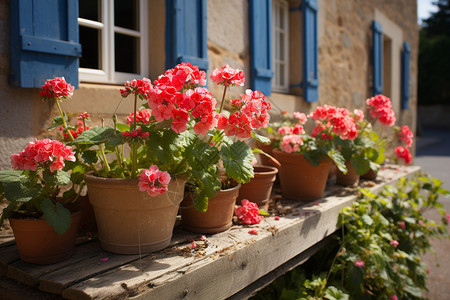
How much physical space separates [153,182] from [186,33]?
1435 millimetres

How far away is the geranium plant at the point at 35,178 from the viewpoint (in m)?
1.39

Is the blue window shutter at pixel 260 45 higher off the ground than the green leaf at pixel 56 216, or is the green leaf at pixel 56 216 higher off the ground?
the blue window shutter at pixel 260 45

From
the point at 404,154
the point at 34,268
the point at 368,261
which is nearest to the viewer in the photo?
the point at 34,268

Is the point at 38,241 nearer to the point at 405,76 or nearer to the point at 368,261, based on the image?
the point at 368,261

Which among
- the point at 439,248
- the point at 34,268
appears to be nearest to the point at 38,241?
the point at 34,268

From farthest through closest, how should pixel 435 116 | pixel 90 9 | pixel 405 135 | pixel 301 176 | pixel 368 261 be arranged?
pixel 435 116 < pixel 405 135 < pixel 301 176 < pixel 368 261 < pixel 90 9

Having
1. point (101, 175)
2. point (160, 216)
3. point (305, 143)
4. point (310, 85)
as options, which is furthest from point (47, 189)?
point (310, 85)

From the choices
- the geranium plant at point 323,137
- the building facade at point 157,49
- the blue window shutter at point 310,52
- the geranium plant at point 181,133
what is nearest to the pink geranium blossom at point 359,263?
the geranium plant at point 323,137

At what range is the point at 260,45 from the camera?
3.34 meters

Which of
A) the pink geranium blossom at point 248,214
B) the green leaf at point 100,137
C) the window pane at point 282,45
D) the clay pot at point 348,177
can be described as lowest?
the pink geranium blossom at point 248,214

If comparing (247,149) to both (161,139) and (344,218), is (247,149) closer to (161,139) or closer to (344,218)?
(161,139)

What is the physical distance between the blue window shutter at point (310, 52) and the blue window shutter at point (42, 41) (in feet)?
8.35

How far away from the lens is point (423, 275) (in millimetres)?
3016

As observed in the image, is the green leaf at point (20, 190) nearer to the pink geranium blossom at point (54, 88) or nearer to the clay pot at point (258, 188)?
the pink geranium blossom at point (54, 88)
